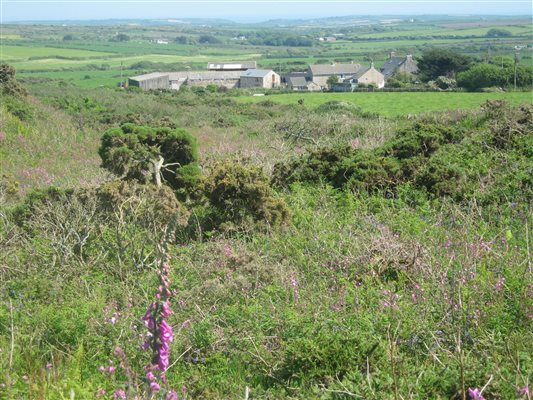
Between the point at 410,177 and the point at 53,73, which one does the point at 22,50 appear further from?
the point at 410,177

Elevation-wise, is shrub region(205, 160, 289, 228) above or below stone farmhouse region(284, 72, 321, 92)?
above

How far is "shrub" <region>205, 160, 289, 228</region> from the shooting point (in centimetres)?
983

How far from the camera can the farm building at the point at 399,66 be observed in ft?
304

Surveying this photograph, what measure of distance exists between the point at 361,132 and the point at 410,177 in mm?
10401

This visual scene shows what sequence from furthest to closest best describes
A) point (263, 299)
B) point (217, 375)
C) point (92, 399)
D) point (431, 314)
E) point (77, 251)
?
point (77, 251)
point (263, 299)
point (431, 314)
point (217, 375)
point (92, 399)

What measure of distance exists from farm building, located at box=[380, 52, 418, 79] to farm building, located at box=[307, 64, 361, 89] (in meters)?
4.42

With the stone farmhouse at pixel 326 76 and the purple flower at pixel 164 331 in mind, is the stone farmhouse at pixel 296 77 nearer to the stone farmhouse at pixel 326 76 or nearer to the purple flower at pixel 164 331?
the stone farmhouse at pixel 326 76

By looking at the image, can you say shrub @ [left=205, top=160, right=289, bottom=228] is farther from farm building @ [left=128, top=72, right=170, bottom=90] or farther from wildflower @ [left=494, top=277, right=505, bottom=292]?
farm building @ [left=128, top=72, right=170, bottom=90]

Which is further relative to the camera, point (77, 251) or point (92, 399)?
point (77, 251)

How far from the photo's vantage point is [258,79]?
92.2m

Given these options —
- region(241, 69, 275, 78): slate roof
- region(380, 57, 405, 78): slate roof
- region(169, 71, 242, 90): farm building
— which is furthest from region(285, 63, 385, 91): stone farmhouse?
region(169, 71, 242, 90): farm building

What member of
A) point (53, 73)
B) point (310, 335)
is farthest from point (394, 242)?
point (53, 73)

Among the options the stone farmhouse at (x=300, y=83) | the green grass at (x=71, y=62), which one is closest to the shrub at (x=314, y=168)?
the stone farmhouse at (x=300, y=83)

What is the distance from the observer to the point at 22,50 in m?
137
